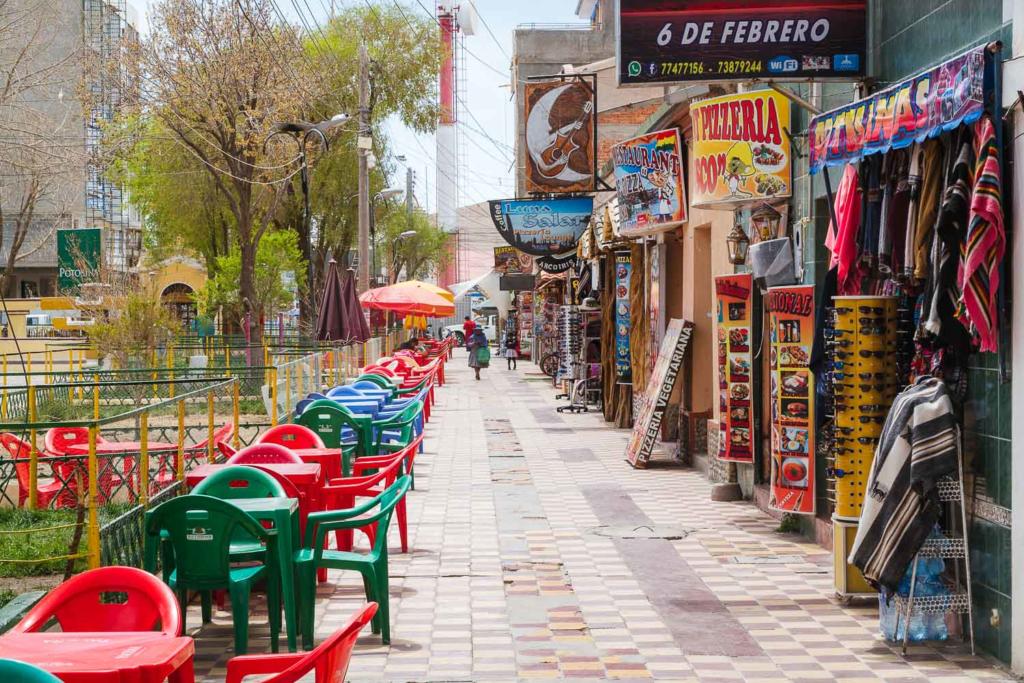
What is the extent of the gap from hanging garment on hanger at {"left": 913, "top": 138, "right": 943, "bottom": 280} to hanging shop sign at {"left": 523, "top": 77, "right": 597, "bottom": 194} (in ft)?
39.0

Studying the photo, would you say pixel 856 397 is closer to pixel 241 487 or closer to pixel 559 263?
pixel 241 487

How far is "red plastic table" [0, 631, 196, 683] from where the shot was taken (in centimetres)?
463

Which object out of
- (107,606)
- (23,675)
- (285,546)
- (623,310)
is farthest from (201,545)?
(623,310)

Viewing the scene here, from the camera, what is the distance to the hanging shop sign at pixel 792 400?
424 inches

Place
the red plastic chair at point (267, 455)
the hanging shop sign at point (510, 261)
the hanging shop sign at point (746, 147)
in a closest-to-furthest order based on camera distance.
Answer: the red plastic chair at point (267, 455) → the hanging shop sign at point (746, 147) → the hanging shop sign at point (510, 261)

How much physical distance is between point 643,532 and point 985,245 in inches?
224

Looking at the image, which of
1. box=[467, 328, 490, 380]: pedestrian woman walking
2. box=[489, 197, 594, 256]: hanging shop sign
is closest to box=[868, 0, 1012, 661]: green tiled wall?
box=[489, 197, 594, 256]: hanging shop sign

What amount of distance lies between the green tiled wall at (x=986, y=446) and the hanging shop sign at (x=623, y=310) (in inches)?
507

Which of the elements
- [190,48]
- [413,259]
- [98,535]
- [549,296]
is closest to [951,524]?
[98,535]

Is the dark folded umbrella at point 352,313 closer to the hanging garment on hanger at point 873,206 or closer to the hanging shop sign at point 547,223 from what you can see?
the hanging shop sign at point 547,223

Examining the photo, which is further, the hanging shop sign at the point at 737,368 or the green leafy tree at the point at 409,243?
the green leafy tree at the point at 409,243

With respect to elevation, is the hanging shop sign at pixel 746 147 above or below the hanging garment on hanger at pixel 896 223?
above

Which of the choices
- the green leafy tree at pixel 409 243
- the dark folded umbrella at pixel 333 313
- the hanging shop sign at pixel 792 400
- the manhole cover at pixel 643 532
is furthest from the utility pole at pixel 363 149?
the green leafy tree at pixel 409 243

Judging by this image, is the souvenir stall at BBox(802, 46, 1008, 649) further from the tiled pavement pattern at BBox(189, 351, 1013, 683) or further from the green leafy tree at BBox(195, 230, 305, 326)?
the green leafy tree at BBox(195, 230, 305, 326)
